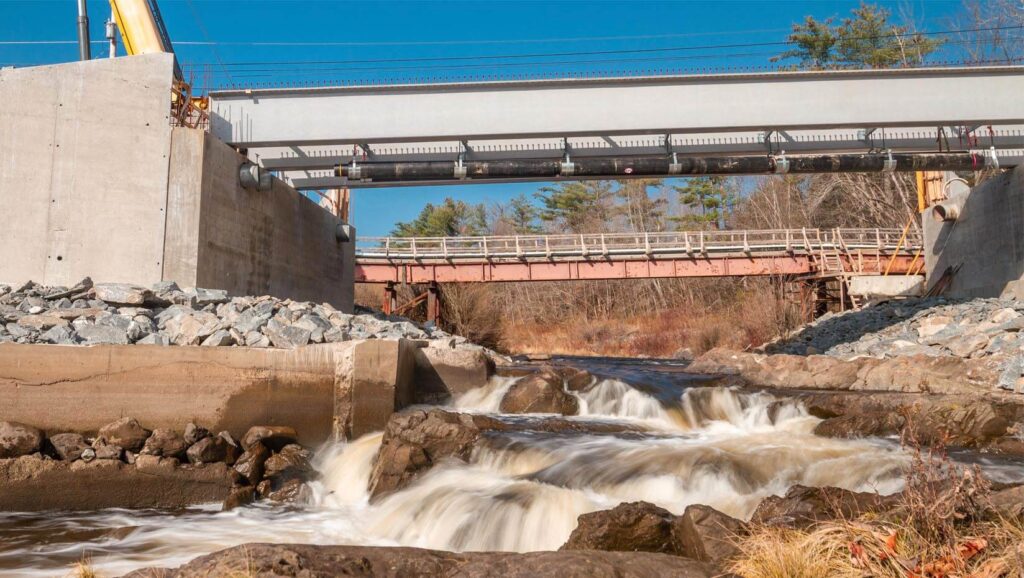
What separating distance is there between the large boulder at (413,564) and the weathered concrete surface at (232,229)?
1012cm

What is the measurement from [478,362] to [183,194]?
661 cm

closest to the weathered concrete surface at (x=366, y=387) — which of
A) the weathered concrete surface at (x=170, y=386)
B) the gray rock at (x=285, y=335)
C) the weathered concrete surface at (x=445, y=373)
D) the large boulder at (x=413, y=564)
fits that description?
the weathered concrete surface at (x=170, y=386)

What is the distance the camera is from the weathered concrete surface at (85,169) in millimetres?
13305

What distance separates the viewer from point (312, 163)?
17.5 m

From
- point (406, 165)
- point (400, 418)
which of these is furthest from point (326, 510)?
point (406, 165)

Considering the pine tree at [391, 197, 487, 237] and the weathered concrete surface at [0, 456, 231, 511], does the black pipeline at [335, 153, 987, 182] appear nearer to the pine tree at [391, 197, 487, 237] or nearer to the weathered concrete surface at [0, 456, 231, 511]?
the weathered concrete surface at [0, 456, 231, 511]

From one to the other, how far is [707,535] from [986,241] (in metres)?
18.7

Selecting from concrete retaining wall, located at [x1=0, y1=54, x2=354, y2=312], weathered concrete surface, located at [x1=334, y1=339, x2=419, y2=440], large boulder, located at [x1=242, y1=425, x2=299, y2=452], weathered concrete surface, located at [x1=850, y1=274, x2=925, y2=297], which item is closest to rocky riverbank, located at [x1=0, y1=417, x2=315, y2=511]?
large boulder, located at [x1=242, y1=425, x2=299, y2=452]

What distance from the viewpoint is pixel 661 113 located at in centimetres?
1625

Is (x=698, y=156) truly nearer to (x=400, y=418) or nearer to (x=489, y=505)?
(x=400, y=418)

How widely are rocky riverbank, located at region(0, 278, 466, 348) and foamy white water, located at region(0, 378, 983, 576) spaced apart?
2.35m

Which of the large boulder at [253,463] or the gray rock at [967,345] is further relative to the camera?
the gray rock at [967,345]

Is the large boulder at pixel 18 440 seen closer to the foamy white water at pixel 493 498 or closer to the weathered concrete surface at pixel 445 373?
the foamy white water at pixel 493 498

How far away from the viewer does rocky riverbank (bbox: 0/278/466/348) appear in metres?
10.8
